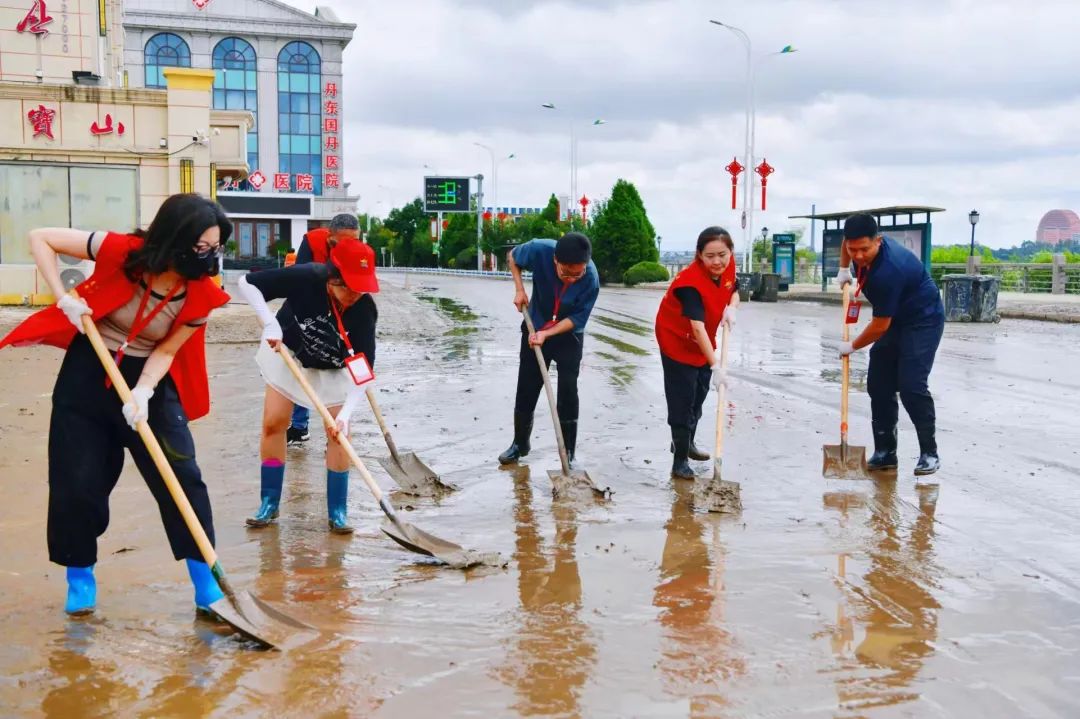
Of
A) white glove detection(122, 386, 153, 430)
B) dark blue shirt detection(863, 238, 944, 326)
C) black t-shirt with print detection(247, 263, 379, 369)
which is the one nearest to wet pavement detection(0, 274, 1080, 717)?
white glove detection(122, 386, 153, 430)

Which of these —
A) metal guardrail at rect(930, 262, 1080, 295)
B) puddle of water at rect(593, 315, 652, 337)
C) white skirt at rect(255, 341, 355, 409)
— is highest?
metal guardrail at rect(930, 262, 1080, 295)

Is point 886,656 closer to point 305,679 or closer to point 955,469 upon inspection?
point 305,679

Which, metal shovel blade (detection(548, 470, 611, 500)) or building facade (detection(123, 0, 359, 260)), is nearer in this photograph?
metal shovel blade (detection(548, 470, 611, 500))

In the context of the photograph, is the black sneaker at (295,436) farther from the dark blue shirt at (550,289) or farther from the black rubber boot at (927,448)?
the black rubber boot at (927,448)

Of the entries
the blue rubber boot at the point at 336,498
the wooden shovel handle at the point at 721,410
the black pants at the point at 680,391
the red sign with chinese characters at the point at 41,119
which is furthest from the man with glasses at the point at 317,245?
the red sign with chinese characters at the point at 41,119

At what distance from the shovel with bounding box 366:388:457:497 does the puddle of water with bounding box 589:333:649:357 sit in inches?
297

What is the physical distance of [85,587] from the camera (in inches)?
157

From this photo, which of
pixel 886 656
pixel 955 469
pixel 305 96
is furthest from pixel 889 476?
pixel 305 96

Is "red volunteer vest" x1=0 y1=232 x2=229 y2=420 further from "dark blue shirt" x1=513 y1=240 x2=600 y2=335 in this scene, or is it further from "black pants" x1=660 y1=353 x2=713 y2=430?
"black pants" x1=660 y1=353 x2=713 y2=430

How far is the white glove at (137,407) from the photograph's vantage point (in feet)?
12.3

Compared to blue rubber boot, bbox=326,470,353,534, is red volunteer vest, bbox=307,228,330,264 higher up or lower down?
higher up

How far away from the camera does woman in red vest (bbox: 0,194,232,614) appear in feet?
12.4

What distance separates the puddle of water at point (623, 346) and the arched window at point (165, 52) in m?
65.1

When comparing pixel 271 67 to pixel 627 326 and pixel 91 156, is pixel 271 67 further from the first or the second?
pixel 627 326
